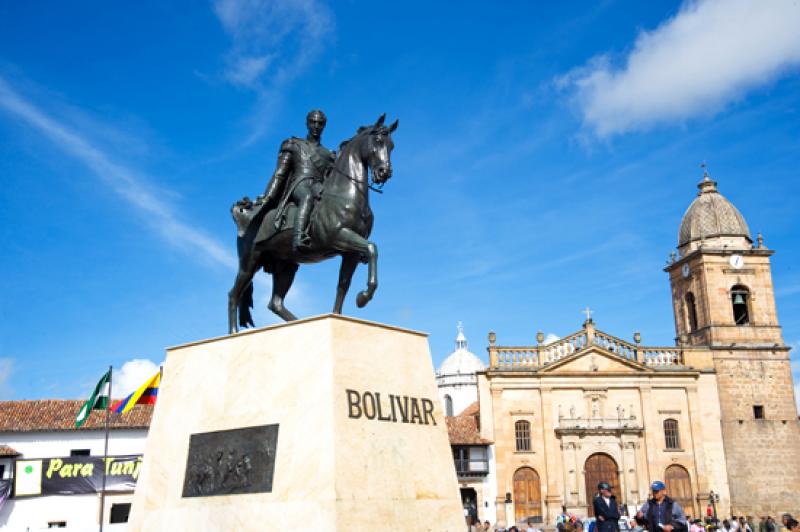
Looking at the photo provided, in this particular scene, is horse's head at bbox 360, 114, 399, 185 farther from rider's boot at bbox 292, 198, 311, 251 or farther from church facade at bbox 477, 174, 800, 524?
church facade at bbox 477, 174, 800, 524

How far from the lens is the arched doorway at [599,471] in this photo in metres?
40.0

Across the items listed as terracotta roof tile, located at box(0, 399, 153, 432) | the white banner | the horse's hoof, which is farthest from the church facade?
the horse's hoof

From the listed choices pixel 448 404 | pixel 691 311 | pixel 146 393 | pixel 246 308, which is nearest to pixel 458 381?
pixel 448 404

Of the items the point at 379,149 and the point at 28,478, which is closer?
the point at 379,149

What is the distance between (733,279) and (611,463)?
39.3 feet

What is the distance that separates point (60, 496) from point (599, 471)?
24861 mm

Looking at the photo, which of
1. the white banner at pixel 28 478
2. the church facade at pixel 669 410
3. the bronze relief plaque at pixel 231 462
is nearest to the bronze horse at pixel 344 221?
the bronze relief plaque at pixel 231 462

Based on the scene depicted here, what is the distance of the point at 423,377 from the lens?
837 cm

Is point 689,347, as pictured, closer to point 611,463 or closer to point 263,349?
point 611,463

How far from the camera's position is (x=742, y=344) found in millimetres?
42469

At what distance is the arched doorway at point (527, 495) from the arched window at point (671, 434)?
7260 millimetres

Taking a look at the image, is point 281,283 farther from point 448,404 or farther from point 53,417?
point 448,404

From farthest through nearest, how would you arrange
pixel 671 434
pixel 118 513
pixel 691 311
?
pixel 691 311 → pixel 671 434 → pixel 118 513

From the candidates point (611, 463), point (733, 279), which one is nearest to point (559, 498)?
point (611, 463)
